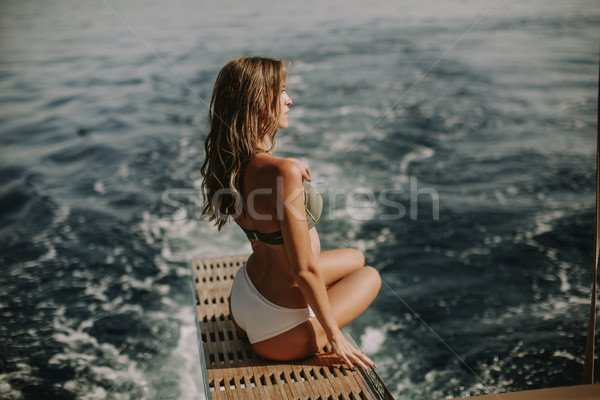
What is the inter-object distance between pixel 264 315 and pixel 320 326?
264 millimetres

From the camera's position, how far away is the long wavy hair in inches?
83.1

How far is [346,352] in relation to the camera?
216cm

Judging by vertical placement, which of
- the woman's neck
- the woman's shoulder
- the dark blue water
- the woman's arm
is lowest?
the dark blue water

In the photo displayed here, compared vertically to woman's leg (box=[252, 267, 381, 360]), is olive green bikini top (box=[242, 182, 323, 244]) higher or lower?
higher

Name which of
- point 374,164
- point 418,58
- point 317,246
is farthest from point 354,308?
point 418,58

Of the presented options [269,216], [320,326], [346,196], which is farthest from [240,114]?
[346,196]

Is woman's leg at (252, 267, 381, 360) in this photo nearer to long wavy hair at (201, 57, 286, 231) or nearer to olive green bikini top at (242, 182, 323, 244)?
olive green bikini top at (242, 182, 323, 244)

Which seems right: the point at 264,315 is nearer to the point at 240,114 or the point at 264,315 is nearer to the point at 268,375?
the point at 268,375

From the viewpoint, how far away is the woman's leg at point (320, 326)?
225 centimetres

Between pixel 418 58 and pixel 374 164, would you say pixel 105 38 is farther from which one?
pixel 374 164

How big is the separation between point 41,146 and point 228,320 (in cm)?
556

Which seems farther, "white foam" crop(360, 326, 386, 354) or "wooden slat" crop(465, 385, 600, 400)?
"white foam" crop(360, 326, 386, 354)

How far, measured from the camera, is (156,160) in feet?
21.3

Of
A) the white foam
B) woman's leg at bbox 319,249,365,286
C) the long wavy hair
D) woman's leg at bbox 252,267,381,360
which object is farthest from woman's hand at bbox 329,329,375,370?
the white foam
